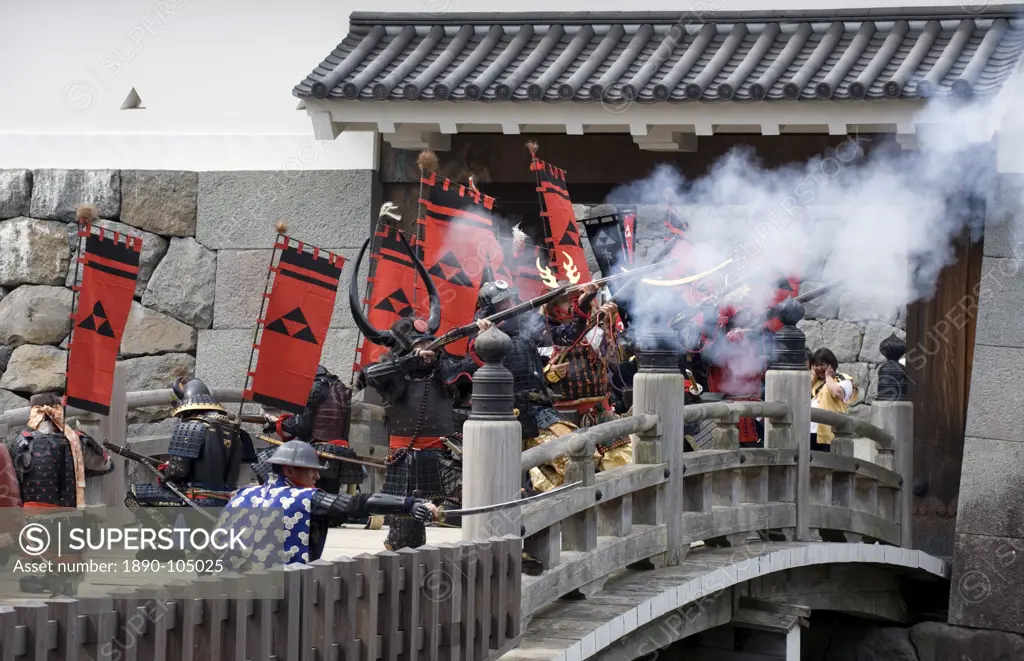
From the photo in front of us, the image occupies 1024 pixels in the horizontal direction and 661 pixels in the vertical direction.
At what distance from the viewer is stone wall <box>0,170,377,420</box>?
13555mm

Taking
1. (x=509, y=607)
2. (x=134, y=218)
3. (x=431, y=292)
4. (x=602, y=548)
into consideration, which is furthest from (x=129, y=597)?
(x=134, y=218)

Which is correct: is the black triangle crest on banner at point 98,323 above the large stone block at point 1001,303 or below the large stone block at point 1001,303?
below

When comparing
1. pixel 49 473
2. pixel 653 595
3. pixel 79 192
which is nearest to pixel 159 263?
pixel 79 192

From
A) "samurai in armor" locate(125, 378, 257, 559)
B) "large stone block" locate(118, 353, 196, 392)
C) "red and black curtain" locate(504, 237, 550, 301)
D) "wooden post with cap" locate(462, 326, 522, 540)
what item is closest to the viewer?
"wooden post with cap" locate(462, 326, 522, 540)

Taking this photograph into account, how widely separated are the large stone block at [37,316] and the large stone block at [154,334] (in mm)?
569

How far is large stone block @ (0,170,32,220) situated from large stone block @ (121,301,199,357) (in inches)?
51.3

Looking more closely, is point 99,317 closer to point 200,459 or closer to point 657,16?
point 200,459

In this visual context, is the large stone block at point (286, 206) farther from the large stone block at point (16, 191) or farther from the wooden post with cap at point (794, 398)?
the wooden post with cap at point (794, 398)

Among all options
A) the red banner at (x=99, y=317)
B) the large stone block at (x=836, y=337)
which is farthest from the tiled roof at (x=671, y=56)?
the large stone block at (x=836, y=337)

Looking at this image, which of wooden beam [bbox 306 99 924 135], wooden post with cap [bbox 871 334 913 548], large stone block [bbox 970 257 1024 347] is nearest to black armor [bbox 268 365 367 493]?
wooden beam [bbox 306 99 924 135]

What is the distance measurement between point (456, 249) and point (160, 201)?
3.32m

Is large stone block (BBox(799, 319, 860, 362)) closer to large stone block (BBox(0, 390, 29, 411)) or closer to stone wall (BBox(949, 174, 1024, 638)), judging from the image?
stone wall (BBox(949, 174, 1024, 638))

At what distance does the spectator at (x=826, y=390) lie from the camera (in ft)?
43.8

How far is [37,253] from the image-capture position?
1372cm
